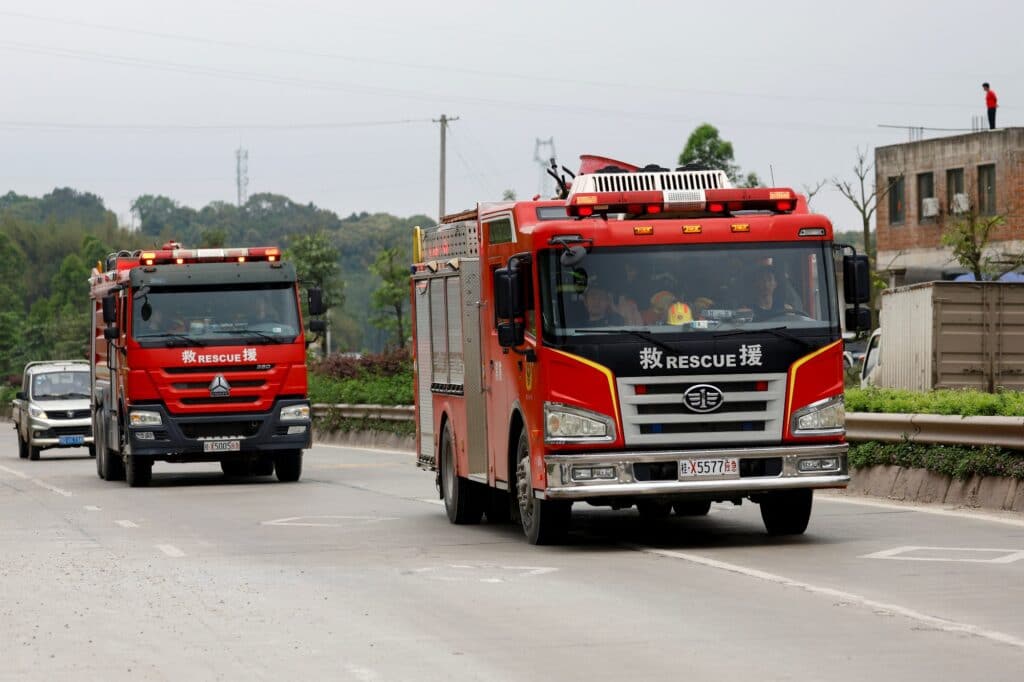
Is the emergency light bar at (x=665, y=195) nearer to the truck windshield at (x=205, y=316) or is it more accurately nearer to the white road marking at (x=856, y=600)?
the white road marking at (x=856, y=600)

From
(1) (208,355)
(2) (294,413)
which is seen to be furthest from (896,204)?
(1) (208,355)

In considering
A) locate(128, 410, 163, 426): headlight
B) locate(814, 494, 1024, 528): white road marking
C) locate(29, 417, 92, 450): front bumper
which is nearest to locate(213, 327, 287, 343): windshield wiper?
locate(128, 410, 163, 426): headlight

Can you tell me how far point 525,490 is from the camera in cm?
1531

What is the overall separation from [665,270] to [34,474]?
63.6 feet

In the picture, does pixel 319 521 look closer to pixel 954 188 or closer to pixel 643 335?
pixel 643 335

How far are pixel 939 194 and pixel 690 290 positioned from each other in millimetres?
51611

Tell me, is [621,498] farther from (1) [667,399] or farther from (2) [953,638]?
(2) [953,638]

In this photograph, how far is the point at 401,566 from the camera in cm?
1401

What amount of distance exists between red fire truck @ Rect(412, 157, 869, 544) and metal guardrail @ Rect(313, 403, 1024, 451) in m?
2.62

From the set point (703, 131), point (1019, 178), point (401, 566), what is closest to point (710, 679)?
point (401, 566)

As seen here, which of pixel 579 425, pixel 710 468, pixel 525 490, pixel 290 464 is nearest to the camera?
pixel 579 425

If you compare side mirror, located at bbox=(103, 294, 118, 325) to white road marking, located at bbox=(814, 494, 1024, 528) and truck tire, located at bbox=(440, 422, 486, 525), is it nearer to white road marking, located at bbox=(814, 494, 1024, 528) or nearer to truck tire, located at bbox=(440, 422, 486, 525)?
truck tire, located at bbox=(440, 422, 486, 525)

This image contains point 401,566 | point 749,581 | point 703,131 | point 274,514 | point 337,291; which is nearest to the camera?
point 749,581

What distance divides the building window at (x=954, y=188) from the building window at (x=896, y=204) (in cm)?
265
